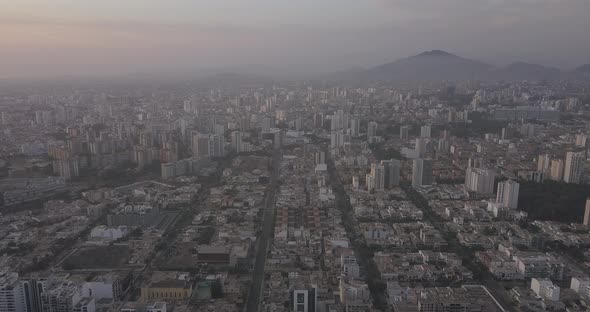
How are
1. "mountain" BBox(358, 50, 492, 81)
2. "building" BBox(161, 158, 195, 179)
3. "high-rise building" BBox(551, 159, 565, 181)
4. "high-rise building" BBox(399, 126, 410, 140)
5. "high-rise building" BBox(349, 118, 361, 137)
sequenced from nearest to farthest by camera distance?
1. "high-rise building" BBox(551, 159, 565, 181)
2. "building" BBox(161, 158, 195, 179)
3. "high-rise building" BBox(399, 126, 410, 140)
4. "high-rise building" BBox(349, 118, 361, 137)
5. "mountain" BBox(358, 50, 492, 81)

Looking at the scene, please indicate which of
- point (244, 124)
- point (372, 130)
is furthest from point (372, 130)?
point (244, 124)

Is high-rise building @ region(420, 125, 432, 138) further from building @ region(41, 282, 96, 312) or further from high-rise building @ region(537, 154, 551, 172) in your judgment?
building @ region(41, 282, 96, 312)

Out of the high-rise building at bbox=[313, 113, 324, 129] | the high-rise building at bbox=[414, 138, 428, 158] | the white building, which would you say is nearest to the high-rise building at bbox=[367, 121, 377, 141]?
the high-rise building at bbox=[313, 113, 324, 129]

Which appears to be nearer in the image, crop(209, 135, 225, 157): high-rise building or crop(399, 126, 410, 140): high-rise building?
crop(209, 135, 225, 157): high-rise building

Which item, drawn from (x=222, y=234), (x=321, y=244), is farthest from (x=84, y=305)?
(x=321, y=244)

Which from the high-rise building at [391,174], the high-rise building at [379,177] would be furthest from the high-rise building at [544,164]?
the high-rise building at [379,177]

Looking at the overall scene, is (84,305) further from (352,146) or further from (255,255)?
(352,146)

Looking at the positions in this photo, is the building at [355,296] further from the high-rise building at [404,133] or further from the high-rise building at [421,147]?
the high-rise building at [404,133]

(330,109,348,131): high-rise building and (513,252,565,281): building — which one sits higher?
(330,109,348,131): high-rise building
